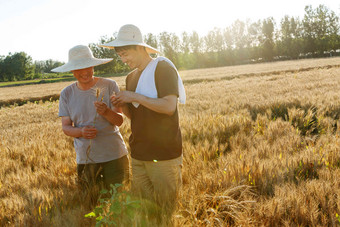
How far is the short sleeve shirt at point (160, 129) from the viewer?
2537mm

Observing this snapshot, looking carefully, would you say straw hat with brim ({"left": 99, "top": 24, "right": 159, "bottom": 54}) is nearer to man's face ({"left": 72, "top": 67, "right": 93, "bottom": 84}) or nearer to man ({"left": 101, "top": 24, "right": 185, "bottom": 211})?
man ({"left": 101, "top": 24, "right": 185, "bottom": 211})

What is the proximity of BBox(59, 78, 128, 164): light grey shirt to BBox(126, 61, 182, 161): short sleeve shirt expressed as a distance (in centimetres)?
71

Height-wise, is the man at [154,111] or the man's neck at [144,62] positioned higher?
the man's neck at [144,62]

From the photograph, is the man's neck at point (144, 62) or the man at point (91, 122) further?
the man at point (91, 122)

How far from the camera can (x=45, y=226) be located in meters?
1.85

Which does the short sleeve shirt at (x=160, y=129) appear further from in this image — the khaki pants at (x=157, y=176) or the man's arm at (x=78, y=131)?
the man's arm at (x=78, y=131)

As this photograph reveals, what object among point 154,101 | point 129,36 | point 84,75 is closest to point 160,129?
point 154,101

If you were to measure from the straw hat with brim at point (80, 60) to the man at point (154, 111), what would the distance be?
0.59 metres

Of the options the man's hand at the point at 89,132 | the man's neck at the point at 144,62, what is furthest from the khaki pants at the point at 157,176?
the man's neck at the point at 144,62

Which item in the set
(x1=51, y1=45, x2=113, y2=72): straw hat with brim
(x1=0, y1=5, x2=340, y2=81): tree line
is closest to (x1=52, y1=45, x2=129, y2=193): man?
(x1=51, y1=45, x2=113, y2=72): straw hat with brim

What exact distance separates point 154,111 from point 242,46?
97.4 meters

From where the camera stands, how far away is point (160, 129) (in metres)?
2.66

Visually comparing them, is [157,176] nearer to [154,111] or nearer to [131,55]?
[154,111]

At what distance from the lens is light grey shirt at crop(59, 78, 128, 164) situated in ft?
10.8
